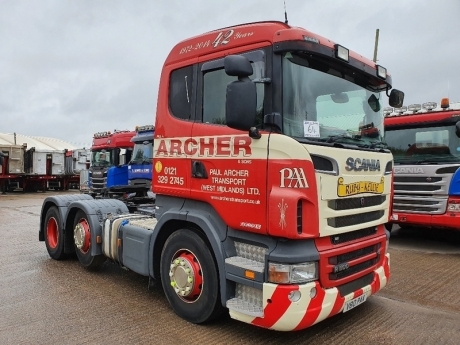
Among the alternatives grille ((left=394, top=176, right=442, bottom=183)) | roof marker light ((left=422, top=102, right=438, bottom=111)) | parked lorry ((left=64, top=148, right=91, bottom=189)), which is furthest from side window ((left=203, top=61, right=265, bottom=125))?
parked lorry ((left=64, top=148, right=91, bottom=189))

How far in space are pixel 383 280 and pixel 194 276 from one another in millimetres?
1977

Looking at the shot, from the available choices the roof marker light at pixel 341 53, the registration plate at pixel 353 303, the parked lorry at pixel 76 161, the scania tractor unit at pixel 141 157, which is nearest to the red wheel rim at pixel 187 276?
the registration plate at pixel 353 303

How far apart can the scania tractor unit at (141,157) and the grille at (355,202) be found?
31.7 feet

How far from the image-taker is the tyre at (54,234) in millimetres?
6373

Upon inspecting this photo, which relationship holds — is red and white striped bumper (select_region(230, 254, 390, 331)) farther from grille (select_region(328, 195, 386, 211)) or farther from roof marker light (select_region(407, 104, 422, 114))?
roof marker light (select_region(407, 104, 422, 114))

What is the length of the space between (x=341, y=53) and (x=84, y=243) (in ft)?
13.8

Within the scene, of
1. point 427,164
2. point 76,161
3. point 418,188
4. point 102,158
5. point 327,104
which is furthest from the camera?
point 76,161

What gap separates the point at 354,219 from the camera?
3721 mm

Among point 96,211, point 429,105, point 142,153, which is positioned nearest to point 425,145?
point 429,105

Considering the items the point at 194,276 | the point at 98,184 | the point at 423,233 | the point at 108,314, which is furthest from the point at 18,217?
the point at 423,233

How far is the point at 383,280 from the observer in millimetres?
4203

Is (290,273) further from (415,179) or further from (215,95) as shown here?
(415,179)

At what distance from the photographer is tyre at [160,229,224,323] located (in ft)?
12.4

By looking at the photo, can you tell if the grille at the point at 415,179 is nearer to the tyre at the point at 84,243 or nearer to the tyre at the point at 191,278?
the tyre at the point at 191,278
